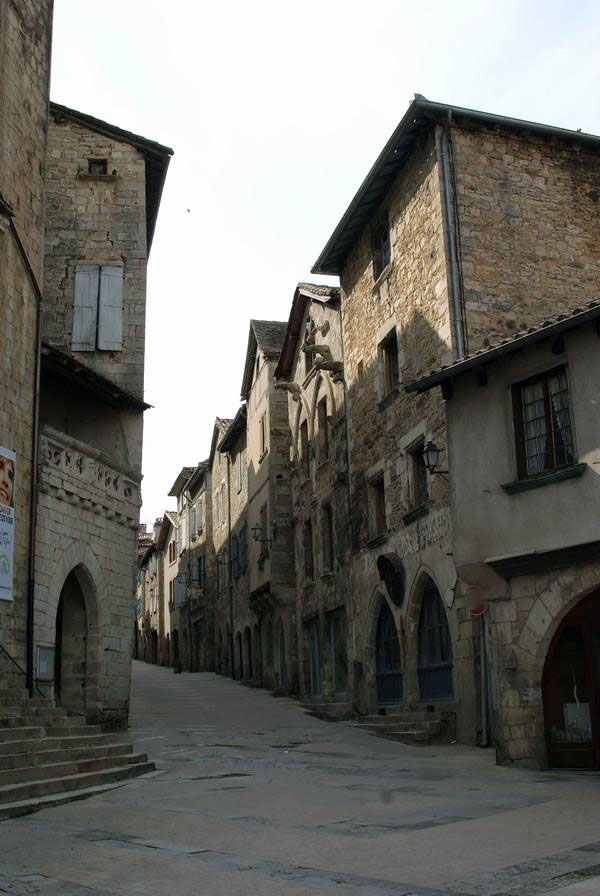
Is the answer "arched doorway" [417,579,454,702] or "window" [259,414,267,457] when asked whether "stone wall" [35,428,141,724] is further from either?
"window" [259,414,267,457]

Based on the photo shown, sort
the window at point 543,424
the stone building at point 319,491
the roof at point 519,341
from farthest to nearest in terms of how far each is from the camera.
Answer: the stone building at point 319,491
the window at point 543,424
the roof at point 519,341

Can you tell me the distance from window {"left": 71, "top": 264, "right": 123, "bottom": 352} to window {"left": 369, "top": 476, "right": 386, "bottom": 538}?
5.60 meters

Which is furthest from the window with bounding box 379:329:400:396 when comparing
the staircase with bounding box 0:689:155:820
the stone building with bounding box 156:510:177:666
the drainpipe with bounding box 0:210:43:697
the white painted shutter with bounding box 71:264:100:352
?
the stone building with bounding box 156:510:177:666

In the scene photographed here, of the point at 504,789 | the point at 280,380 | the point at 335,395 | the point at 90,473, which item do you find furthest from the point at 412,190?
the point at 504,789

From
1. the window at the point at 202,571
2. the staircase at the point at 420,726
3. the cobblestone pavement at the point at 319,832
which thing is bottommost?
the cobblestone pavement at the point at 319,832

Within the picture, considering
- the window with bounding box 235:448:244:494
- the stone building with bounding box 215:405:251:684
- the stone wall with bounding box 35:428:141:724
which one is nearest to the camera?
the stone wall with bounding box 35:428:141:724

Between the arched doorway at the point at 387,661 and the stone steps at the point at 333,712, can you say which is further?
the stone steps at the point at 333,712

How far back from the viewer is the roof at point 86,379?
16.3m

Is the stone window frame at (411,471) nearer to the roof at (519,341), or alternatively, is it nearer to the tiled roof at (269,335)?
the roof at (519,341)

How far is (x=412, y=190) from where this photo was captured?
18.5 meters

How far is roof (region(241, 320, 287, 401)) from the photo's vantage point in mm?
28570

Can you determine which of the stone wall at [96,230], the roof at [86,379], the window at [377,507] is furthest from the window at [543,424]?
the stone wall at [96,230]

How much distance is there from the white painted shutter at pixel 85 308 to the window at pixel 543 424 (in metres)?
A: 9.97

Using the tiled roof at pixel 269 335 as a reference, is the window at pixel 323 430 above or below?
below
